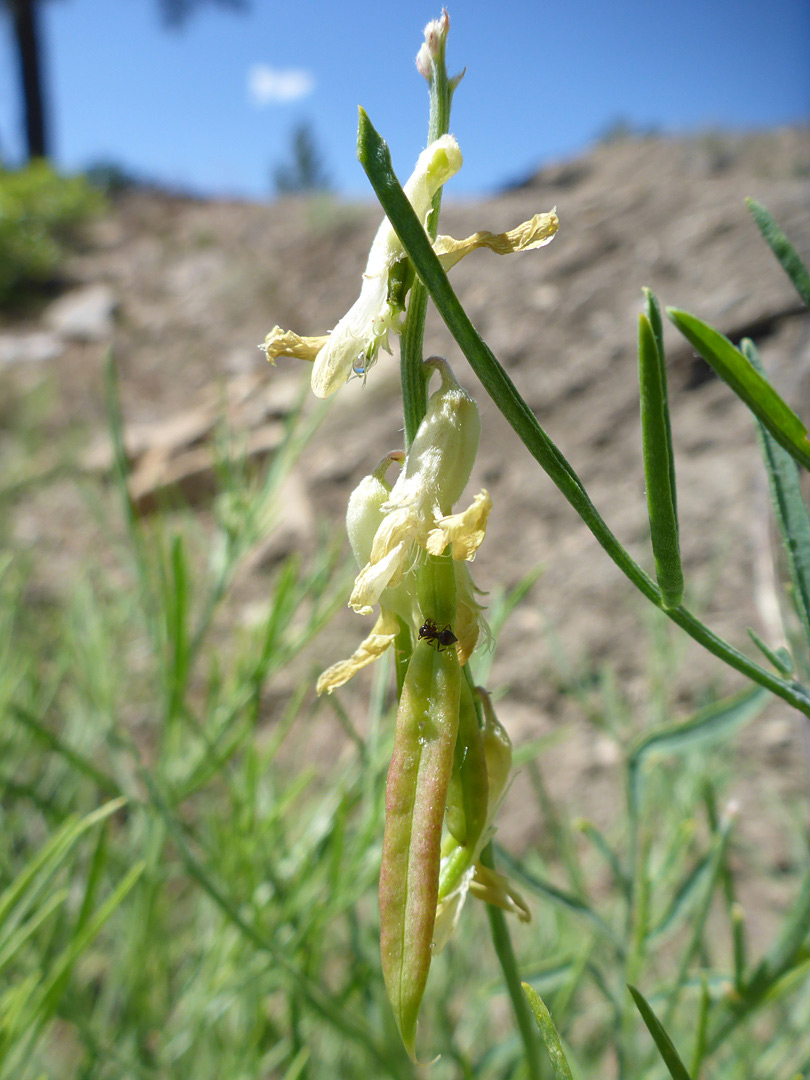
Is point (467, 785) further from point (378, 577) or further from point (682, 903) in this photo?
point (682, 903)

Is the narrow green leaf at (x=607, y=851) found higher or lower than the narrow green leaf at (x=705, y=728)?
lower


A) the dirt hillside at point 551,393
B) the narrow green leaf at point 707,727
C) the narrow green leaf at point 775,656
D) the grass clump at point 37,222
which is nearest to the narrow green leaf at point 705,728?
the narrow green leaf at point 707,727

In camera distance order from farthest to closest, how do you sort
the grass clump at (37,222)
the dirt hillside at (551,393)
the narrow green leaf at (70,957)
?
the grass clump at (37,222) → the dirt hillside at (551,393) → the narrow green leaf at (70,957)

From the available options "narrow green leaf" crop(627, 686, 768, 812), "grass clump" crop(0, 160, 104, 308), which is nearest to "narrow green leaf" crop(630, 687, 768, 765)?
"narrow green leaf" crop(627, 686, 768, 812)

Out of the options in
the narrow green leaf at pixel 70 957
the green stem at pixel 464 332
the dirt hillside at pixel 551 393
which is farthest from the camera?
the dirt hillside at pixel 551 393

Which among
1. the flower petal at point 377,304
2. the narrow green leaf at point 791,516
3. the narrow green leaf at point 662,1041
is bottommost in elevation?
the narrow green leaf at point 662,1041

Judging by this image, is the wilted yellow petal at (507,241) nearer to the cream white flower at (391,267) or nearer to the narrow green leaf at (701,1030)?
the cream white flower at (391,267)

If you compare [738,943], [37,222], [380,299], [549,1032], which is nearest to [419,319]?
[380,299]

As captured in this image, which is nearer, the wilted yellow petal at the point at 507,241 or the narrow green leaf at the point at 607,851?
the wilted yellow petal at the point at 507,241
